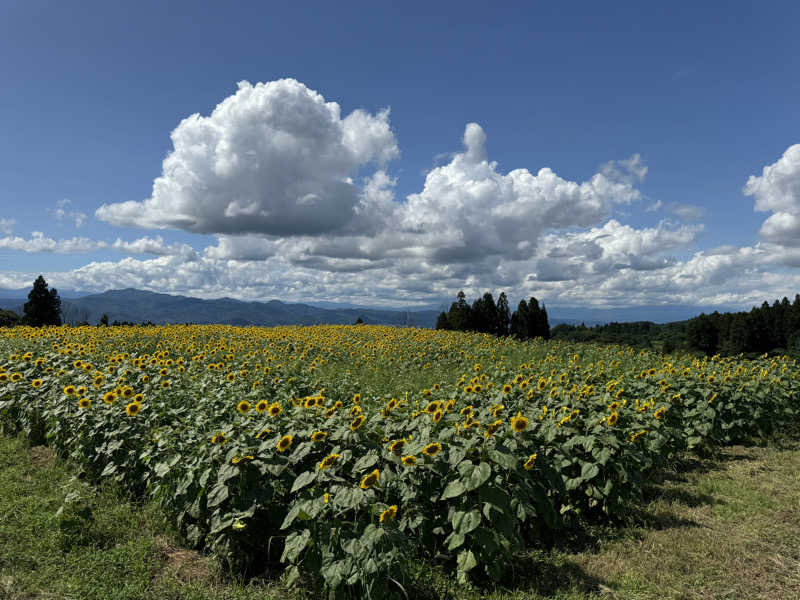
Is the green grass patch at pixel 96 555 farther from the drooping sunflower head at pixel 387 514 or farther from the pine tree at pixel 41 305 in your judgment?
the pine tree at pixel 41 305

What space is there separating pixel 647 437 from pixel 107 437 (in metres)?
6.76

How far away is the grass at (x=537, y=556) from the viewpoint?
386cm

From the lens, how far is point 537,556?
452 centimetres

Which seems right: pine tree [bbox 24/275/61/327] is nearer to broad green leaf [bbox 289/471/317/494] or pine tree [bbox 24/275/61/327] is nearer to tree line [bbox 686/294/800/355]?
broad green leaf [bbox 289/471/317/494]

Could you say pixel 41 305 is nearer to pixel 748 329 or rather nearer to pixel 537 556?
pixel 537 556

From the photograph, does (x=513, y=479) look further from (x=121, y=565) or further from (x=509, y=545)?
(x=121, y=565)

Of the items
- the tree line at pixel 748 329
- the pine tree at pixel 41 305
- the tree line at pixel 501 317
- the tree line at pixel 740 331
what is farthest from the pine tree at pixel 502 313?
the pine tree at pixel 41 305

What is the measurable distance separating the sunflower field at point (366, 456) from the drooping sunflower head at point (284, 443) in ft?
0.04

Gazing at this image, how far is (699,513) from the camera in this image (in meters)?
5.57

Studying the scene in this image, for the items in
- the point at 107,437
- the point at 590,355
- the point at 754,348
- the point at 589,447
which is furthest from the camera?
the point at 754,348

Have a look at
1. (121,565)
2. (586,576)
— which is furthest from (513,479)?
(121,565)

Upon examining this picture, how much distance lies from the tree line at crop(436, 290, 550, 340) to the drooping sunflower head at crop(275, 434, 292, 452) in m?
46.6

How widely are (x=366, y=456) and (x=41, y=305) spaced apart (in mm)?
48814

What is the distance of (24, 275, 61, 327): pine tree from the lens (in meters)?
39.8
